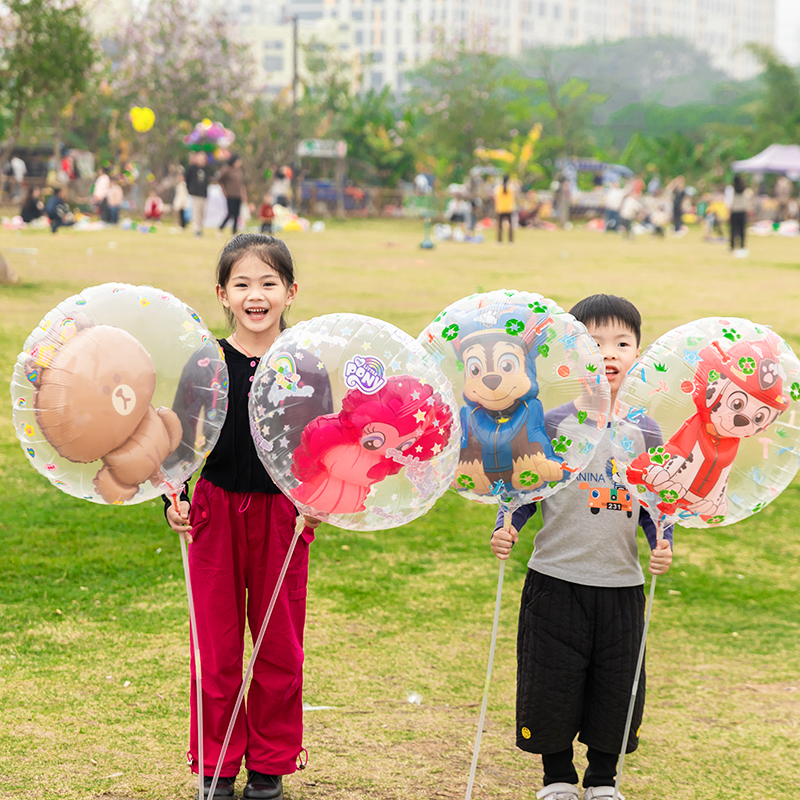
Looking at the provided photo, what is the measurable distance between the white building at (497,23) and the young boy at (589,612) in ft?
287

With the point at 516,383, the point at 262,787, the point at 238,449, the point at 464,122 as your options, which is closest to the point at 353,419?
the point at 516,383

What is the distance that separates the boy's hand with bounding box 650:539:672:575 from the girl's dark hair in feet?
3.64

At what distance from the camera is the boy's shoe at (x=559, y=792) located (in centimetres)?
265

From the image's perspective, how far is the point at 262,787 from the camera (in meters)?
2.64

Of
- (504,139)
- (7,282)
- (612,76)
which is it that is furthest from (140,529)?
(612,76)

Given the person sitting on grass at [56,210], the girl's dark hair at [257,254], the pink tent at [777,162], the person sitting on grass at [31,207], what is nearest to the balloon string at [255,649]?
the girl's dark hair at [257,254]

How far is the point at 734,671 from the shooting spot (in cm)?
367

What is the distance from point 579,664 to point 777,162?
4027 centimetres

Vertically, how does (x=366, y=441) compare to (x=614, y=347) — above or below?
below

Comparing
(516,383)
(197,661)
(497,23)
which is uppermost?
(497,23)

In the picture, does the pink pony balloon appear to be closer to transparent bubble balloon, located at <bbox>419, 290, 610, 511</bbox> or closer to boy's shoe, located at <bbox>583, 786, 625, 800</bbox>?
transparent bubble balloon, located at <bbox>419, 290, 610, 511</bbox>

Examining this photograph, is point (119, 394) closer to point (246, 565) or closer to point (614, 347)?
point (246, 565)

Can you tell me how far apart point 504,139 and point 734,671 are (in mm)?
37305

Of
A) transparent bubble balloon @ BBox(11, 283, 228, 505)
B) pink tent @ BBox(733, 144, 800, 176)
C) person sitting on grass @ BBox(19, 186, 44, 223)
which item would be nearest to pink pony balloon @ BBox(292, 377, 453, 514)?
transparent bubble balloon @ BBox(11, 283, 228, 505)
